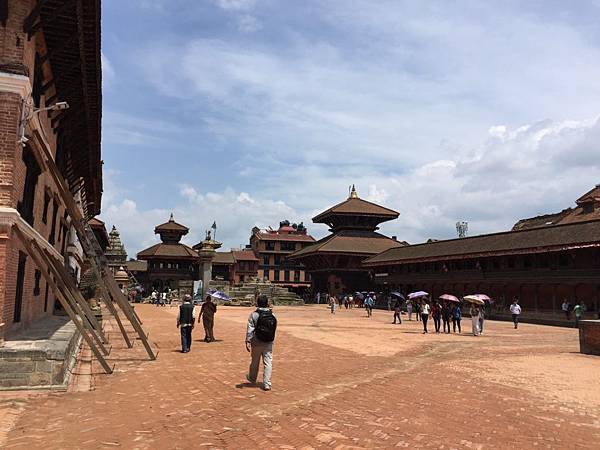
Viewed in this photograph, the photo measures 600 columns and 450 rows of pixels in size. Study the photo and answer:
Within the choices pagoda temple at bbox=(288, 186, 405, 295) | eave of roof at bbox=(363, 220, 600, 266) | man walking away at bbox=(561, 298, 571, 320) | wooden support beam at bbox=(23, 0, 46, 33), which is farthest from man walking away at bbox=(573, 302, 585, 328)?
pagoda temple at bbox=(288, 186, 405, 295)

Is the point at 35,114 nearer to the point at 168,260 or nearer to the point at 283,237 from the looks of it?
the point at 168,260

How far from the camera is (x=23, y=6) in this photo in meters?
9.90

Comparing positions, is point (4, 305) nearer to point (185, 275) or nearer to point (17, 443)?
point (17, 443)

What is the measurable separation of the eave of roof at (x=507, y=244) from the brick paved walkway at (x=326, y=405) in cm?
1806

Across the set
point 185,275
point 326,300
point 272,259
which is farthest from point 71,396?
point 272,259

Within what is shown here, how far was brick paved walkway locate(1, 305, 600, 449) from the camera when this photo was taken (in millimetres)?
6234

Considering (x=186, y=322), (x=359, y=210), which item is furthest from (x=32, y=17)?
(x=359, y=210)

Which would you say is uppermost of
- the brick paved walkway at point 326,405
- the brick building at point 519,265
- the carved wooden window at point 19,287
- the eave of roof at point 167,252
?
the eave of roof at point 167,252

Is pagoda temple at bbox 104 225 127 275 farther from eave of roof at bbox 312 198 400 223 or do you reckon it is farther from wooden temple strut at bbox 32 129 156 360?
wooden temple strut at bbox 32 129 156 360

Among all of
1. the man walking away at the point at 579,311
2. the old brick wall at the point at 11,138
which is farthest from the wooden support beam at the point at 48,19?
the man walking away at the point at 579,311

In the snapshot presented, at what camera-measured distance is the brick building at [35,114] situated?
A: 31.0 feet

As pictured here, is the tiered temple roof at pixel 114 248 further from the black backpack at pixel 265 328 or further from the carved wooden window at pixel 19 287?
the black backpack at pixel 265 328

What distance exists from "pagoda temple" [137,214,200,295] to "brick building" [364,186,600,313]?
32.5 metres

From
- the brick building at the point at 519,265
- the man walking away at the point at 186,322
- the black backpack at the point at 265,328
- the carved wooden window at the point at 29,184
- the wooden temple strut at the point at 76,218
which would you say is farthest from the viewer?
the brick building at the point at 519,265
